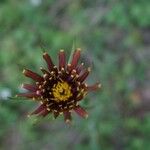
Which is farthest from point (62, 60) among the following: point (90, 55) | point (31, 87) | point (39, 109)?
point (90, 55)

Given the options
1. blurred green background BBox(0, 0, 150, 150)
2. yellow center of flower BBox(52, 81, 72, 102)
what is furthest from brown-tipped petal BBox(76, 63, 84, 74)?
blurred green background BBox(0, 0, 150, 150)

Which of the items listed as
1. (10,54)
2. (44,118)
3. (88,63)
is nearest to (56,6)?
(10,54)

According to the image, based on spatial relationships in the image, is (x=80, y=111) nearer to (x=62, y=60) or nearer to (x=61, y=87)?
(x=61, y=87)

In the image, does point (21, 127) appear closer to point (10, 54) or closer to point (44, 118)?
point (10, 54)

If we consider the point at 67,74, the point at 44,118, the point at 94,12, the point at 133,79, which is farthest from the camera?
the point at 94,12

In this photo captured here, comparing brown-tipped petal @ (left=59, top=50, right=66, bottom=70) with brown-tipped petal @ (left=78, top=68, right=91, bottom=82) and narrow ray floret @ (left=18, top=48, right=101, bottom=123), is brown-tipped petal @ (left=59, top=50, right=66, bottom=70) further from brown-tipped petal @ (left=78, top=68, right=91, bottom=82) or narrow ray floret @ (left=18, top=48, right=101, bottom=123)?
brown-tipped petal @ (left=78, top=68, right=91, bottom=82)

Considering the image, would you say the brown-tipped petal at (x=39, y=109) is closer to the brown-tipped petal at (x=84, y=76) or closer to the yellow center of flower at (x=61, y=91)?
the yellow center of flower at (x=61, y=91)

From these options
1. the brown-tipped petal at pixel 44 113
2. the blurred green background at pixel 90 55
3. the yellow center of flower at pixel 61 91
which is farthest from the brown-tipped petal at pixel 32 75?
the blurred green background at pixel 90 55

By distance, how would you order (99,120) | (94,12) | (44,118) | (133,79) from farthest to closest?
(94,12) < (133,79) < (99,120) < (44,118)
